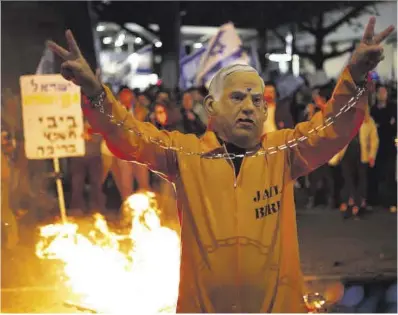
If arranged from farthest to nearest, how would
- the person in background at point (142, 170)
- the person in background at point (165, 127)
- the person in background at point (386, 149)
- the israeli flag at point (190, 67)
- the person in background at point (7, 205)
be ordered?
the israeli flag at point (190, 67) < the person in background at point (386, 149) < the person in background at point (142, 170) < the person in background at point (165, 127) < the person in background at point (7, 205)

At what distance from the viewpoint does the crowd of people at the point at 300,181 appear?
304 inches

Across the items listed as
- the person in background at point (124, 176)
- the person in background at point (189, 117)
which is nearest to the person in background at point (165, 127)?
the person in background at point (189, 117)

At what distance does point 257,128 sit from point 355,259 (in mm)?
4255

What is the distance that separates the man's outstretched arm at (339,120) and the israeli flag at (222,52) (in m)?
5.93

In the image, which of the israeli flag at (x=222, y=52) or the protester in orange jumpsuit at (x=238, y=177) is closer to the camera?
the protester in orange jumpsuit at (x=238, y=177)

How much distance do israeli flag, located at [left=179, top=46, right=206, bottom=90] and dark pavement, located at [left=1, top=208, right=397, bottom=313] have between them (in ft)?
9.64

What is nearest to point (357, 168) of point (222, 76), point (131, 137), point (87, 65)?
point (222, 76)

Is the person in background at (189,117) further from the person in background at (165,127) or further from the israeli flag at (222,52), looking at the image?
the israeli flag at (222,52)

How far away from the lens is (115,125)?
2.22m

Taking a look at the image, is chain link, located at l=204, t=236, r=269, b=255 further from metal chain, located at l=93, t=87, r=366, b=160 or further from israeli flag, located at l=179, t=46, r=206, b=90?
israeli flag, located at l=179, t=46, r=206, b=90

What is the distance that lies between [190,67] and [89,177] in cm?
240

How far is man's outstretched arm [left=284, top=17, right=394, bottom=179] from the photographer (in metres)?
2.11

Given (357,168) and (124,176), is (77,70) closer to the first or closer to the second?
(124,176)

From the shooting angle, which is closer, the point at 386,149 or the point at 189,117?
the point at 189,117
